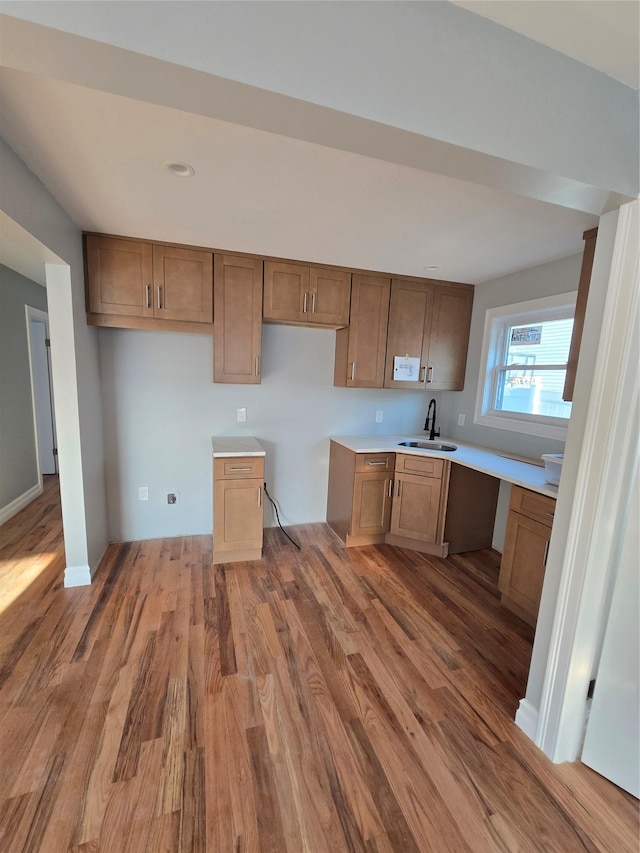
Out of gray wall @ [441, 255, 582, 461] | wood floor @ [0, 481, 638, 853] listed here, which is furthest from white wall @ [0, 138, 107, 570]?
gray wall @ [441, 255, 582, 461]

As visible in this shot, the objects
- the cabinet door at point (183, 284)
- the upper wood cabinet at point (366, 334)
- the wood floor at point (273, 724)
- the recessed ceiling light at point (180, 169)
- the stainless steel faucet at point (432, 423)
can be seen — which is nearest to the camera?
the wood floor at point (273, 724)

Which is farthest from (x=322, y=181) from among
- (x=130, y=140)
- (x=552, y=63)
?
(x=552, y=63)

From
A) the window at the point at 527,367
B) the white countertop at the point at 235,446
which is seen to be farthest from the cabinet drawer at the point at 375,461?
the window at the point at 527,367

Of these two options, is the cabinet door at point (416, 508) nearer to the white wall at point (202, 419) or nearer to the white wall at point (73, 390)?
the white wall at point (202, 419)

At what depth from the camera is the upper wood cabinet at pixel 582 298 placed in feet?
6.17

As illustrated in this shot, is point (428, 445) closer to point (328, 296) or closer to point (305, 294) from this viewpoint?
point (328, 296)

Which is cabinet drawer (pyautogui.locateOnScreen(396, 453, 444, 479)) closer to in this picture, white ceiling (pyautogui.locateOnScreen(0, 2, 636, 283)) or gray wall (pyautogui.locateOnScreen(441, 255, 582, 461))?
gray wall (pyautogui.locateOnScreen(441, 255, 582, 461))

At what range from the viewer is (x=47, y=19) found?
629 mm

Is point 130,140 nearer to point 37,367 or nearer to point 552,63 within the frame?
point 552,63

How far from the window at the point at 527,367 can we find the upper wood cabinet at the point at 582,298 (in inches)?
19.4

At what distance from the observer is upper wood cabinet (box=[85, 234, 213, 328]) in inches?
95.7

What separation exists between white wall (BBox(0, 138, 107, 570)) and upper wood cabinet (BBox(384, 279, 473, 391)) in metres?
2.31

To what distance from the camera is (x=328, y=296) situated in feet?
9.57

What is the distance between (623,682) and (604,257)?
154cm
